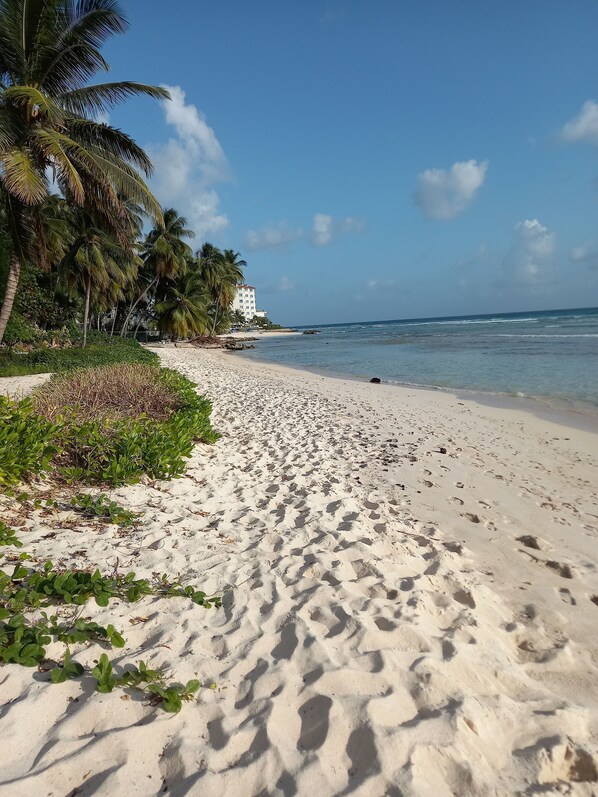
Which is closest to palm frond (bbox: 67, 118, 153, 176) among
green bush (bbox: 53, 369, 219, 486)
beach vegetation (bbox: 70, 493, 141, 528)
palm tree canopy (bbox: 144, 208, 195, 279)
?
green bush (bbox: 53, 369, 219, 486)

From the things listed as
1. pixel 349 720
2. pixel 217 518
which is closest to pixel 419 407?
pixel 217 518

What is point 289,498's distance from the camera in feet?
16.3

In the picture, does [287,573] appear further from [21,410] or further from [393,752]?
[21,410]

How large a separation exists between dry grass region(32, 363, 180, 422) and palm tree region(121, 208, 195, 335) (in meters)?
28.2

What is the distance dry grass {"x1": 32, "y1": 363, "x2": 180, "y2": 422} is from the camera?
231 inches

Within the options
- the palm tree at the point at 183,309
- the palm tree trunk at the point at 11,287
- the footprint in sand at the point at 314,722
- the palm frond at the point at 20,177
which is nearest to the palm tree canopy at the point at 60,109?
the palm frond at the point at 20,177

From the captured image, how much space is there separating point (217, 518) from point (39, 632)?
2.17 meters

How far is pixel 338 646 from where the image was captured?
2.48m

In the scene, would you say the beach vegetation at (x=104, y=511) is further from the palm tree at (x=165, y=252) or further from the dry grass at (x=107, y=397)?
the palm tree at (x=165, y=252)

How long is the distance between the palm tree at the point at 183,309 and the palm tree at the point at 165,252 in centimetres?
180

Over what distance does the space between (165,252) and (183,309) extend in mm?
5984

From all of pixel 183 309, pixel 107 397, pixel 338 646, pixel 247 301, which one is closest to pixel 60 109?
pixel 107 397

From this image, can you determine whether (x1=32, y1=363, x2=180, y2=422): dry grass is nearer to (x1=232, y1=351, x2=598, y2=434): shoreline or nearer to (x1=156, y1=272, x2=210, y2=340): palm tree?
(x1=232, y1=351, x2=598, y2=434): shoreline

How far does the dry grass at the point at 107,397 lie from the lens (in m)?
5.87
